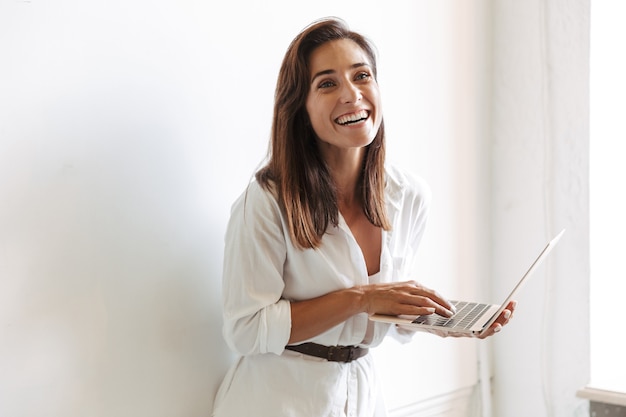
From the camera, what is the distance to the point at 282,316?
5.20 feet

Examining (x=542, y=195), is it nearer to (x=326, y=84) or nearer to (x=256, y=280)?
(x=326, y=84)

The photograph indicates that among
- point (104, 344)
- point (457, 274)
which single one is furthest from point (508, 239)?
point (104, 344)

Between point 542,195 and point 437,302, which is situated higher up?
point 542,195

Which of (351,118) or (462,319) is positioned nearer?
(462,319)

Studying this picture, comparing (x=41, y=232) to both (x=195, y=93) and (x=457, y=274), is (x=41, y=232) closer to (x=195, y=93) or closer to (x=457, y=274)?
(x=195, y=93)

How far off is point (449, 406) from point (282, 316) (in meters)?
→ 1.04

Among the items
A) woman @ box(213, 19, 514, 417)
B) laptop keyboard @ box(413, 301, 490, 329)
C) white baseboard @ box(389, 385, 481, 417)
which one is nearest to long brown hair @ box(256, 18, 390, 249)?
woman @ box(213, 19, 514, 417)

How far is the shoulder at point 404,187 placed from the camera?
71.2 inches

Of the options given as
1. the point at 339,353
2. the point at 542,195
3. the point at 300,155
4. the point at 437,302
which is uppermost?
the point at 300,155
